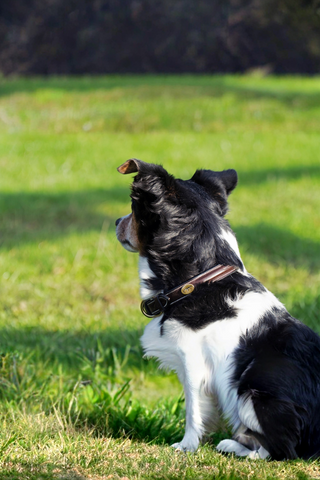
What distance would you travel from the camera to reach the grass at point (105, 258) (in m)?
2.34

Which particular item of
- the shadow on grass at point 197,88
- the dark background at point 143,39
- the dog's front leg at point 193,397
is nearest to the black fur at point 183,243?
the dog's front leg at point 193,397

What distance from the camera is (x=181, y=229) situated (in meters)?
2.40

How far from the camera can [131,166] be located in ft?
7.79

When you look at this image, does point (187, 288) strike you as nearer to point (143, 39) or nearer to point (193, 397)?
point (193, 397)

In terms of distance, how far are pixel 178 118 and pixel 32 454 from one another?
11481 mm

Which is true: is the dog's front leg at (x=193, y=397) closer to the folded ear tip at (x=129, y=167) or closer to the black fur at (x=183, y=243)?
the black fur at (x=183, y=243)

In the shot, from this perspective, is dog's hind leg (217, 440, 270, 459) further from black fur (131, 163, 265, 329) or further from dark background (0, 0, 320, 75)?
dark background (0, 0, 320, 75)

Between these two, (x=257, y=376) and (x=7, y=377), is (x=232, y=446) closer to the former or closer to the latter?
(x=257, y=376)

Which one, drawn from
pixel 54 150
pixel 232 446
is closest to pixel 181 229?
pixel 232 446

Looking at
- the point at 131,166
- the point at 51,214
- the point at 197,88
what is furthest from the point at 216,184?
the point at 197,88

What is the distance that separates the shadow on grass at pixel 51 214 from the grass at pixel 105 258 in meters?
0.02

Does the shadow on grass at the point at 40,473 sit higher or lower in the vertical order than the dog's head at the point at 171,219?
lower

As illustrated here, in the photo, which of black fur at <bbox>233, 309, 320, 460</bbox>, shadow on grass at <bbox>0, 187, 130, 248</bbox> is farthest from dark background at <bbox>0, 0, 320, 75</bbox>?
black fur at <bbox>233, 309, 320, 460</bbox>

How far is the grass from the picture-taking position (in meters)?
2.34
